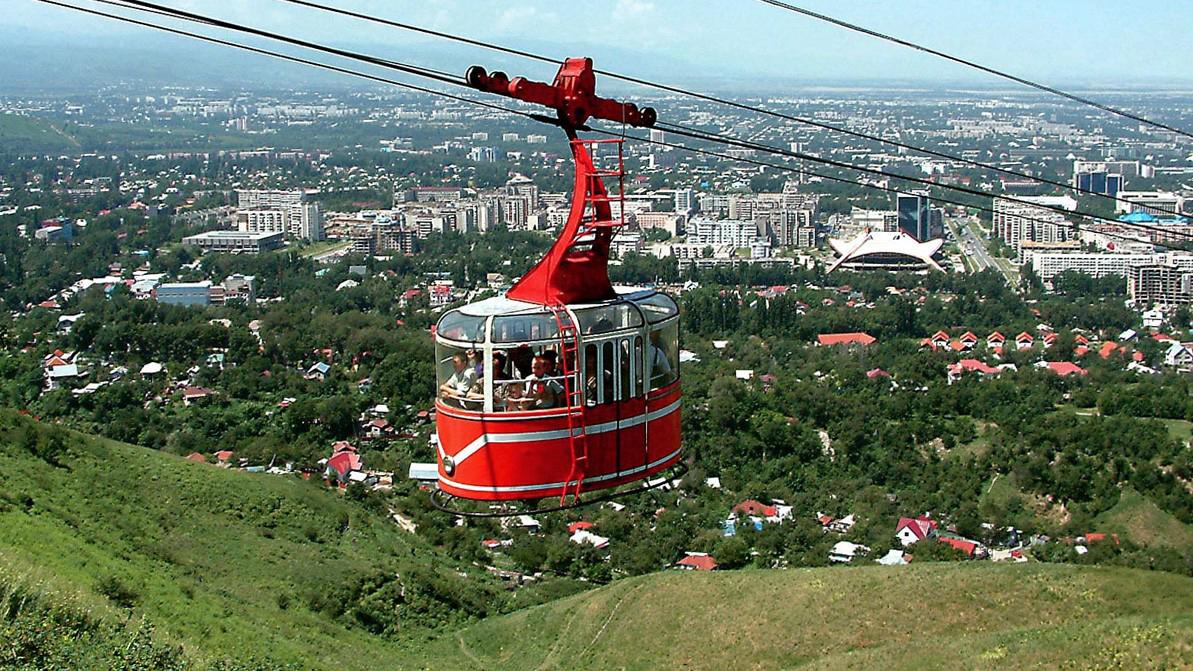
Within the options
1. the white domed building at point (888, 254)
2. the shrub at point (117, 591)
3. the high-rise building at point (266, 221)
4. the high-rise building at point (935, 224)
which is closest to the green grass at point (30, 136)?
the high-rise building at point (266, 221)

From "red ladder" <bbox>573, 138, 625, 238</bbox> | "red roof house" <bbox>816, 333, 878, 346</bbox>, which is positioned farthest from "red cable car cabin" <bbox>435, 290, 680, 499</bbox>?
"red roof house" <bbox>816, 333, 878, 346</bbox>

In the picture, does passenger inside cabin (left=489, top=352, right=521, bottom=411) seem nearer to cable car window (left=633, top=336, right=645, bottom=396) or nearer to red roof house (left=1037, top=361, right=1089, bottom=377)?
cable car window (left=633, top=336, right=645, bottom=396)

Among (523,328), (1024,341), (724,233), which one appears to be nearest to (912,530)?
(523,328)

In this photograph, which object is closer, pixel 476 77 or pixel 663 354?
pixel 476 77

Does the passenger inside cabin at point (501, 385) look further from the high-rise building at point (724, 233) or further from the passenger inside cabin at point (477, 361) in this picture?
the high-rise building at point (724, 233)

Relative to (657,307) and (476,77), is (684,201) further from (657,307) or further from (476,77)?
(476,77)

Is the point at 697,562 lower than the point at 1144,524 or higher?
lower
